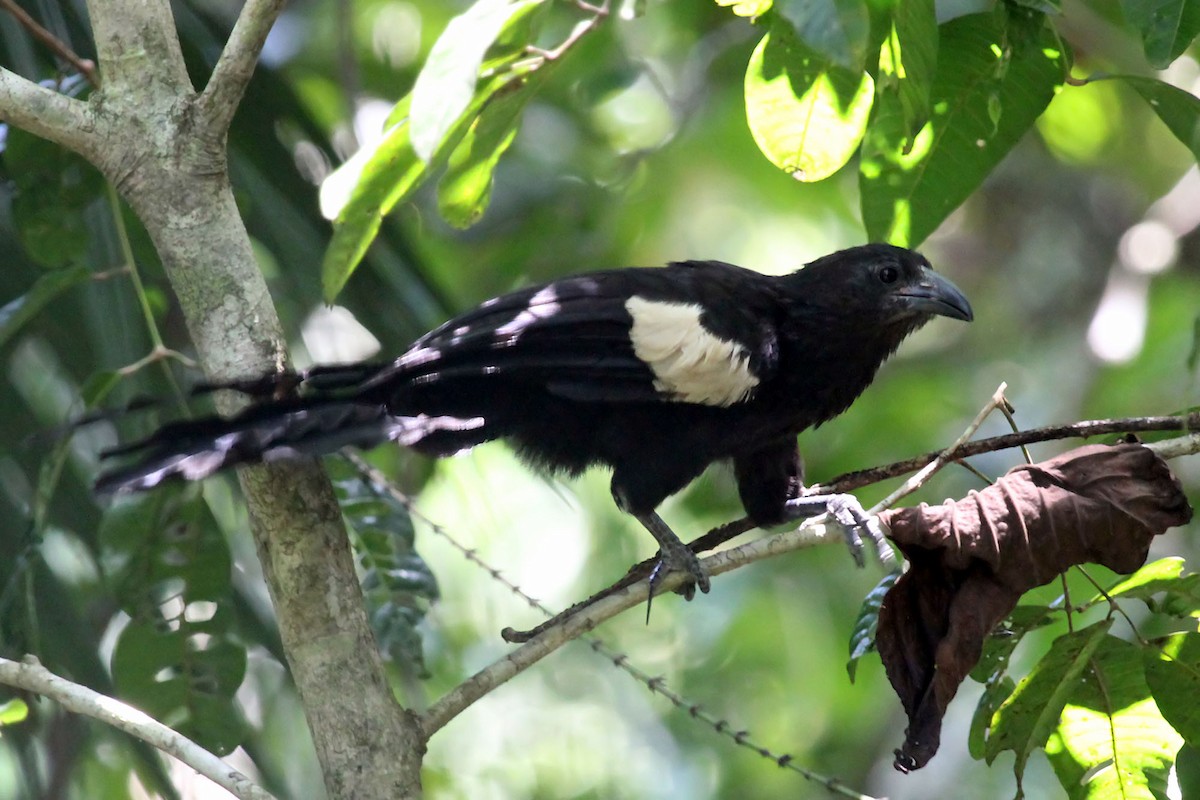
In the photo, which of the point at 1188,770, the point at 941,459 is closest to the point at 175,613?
the point at 941,459

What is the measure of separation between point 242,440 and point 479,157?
66 centimetres

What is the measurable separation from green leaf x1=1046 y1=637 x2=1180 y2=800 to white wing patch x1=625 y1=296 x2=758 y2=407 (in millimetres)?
1037

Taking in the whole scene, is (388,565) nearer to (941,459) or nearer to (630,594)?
(630,594)

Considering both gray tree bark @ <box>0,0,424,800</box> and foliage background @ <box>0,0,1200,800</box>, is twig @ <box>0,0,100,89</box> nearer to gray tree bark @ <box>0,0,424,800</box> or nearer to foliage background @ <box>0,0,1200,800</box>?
gray tree bark @ <box>0,0,424,800</box>

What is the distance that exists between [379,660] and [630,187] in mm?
4140

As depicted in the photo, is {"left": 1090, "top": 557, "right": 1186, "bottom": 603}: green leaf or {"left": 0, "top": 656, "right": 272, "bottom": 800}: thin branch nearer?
{"left": 0, "top": 656, "right": 272, "bottom": 800}: thin branch

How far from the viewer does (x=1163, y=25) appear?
1.75 meters

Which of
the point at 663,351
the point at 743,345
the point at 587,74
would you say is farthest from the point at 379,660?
the point at 587,74

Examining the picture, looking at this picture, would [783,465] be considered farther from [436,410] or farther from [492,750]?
[492,750]

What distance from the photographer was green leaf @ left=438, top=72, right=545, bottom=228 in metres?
2.15

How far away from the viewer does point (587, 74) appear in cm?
507

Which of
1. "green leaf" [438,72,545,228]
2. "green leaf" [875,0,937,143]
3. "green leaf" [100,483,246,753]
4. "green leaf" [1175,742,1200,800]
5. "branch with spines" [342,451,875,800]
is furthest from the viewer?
"green leaf" [100,483,246,753]

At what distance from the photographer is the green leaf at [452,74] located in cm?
142

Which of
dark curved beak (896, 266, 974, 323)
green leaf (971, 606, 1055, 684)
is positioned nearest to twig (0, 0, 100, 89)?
green leaf (971, 606, 1055, 684)
